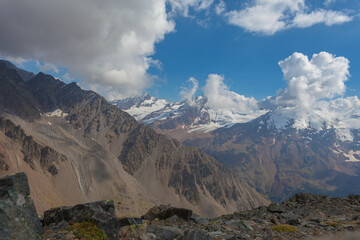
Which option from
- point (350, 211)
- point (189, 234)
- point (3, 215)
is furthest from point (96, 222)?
point (350, 211)

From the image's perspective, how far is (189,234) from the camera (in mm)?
10836

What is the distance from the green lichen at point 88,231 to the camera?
28.6ft

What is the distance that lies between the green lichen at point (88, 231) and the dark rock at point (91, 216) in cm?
24

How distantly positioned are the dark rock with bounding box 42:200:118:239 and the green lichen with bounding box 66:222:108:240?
0.80 feet

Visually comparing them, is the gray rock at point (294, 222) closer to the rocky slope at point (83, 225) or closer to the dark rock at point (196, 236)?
the rocky slope at point (83, 225)

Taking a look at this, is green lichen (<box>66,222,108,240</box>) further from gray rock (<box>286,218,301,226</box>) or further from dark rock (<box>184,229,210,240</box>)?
gray rock (<box>286,218,301,226</box>)

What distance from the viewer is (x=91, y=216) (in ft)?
33.1

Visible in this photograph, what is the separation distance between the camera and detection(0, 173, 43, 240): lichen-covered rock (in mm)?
6919

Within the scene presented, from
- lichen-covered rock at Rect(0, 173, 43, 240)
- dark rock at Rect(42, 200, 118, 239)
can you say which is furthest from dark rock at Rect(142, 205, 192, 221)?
lichen-covered rock at Rect(0, 173, 43, 240)

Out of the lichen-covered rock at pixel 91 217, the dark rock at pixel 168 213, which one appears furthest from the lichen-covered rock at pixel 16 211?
the dark rock at pixel 168 213

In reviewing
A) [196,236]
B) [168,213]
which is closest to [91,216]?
[196,236]

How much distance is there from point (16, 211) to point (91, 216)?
3096 millimetres

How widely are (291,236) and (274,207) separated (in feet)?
46.4

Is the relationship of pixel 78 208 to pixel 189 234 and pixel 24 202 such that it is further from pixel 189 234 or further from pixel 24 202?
pixel 189 234
